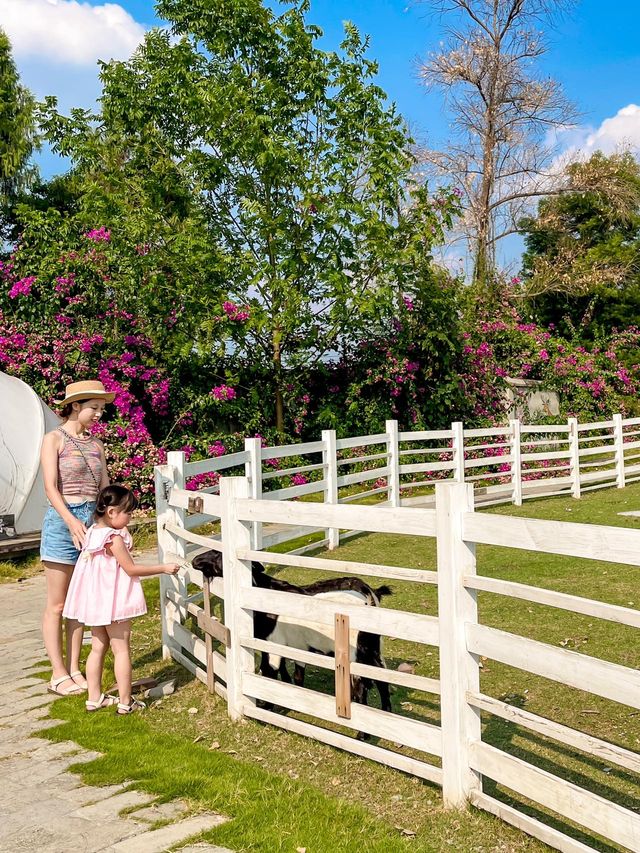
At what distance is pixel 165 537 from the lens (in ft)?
20.6

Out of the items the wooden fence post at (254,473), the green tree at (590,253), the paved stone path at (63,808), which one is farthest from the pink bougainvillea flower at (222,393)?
the green tree at (590,253)

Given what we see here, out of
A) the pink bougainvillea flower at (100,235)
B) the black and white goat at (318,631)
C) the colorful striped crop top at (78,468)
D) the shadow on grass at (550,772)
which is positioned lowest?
the shadow on grass at (550,772)

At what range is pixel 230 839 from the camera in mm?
3289

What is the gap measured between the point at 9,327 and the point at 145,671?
31.2 feet

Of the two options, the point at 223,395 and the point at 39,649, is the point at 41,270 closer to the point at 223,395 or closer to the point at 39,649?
the point at 223,395

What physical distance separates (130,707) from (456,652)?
224 centimetres

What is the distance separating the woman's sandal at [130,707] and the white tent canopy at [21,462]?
6271mm

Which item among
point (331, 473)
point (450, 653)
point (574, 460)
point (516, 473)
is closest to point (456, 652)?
point (450, 653)

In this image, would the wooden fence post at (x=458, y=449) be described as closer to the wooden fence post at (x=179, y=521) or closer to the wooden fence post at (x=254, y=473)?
the wooden fence post at (x=254, y=473)

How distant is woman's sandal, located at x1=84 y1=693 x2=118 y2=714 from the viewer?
496cm

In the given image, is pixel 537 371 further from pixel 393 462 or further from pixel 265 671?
pixel 265 671

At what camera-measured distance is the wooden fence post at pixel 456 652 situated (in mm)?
3475

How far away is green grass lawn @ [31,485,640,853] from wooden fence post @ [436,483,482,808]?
0.45 feet

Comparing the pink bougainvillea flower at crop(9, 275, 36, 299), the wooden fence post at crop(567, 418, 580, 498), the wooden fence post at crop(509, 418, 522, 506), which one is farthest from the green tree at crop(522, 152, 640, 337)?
the pink bougainvillea flower at crop(9, 275, 36, 299)
